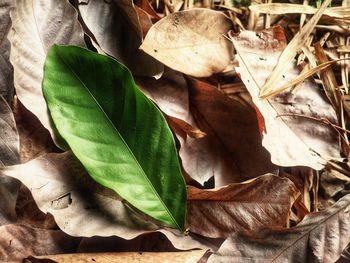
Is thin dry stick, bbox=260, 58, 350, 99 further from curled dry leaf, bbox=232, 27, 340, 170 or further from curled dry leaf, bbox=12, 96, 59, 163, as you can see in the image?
curled dry leaf, bbox=12, 96, 59, 163

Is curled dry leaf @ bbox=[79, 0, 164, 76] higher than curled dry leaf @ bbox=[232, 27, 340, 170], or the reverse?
curled dry leaf @ bbox=[79, 0, 164, 76]

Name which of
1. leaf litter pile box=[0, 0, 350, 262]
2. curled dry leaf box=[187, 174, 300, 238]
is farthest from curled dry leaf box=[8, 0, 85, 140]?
curled dry leaf box=[187, 174, 300, 238]

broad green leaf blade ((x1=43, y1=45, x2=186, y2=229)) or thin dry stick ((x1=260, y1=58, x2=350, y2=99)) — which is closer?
broad green leaf blade ((x1=43, y1=45, x2=186, y2=229))

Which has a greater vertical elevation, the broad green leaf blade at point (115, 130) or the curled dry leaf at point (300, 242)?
the broad green leaf blade at point (115, 130)

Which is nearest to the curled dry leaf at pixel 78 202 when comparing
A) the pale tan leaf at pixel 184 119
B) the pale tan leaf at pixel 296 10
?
the pale tan leaf at pixel 184 119

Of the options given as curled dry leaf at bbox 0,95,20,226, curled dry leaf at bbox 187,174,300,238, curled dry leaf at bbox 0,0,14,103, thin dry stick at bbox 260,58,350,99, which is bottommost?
curled dry leaf at bbox 187,174,300,238

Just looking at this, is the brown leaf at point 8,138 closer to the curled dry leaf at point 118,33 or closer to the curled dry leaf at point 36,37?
the curled dry leaf at point 36,37

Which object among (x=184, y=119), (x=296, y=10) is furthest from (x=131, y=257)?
(x=296, y=10)
